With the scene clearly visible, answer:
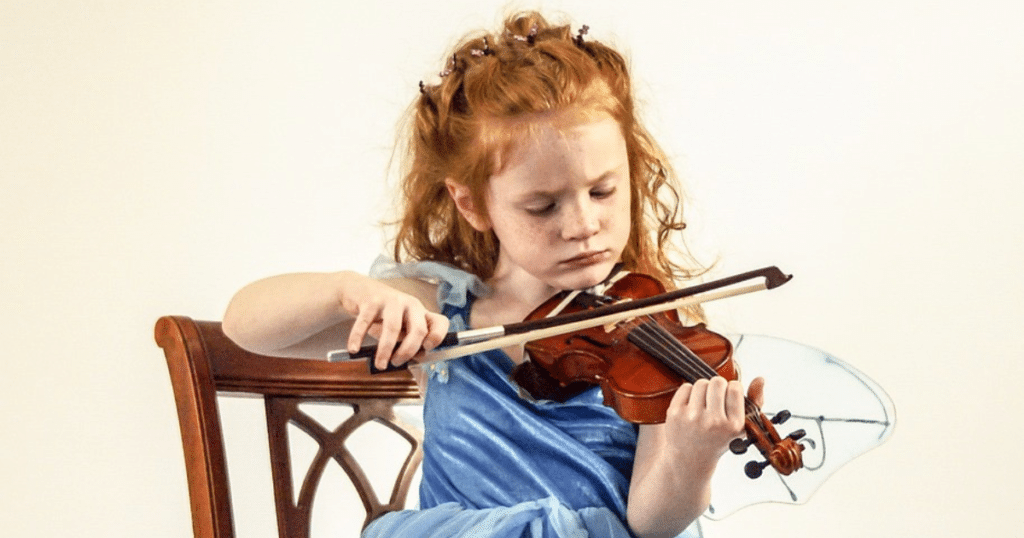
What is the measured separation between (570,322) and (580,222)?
0.25 feet

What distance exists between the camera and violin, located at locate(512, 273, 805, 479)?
2.80 feet

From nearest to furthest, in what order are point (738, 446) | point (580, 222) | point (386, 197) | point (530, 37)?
point (738, 446)
point (580, 222)
point (530, 37)
point (386, 197)

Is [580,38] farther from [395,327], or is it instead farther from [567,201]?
[395,327]

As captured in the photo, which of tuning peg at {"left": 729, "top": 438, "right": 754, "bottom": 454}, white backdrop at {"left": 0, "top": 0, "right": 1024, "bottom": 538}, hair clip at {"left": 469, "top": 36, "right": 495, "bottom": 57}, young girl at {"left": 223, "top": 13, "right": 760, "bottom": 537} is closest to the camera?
tuning peg at {"left": 729, "top": 438, "right": 754, "bottom": 454}

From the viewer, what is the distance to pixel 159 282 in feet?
4.62

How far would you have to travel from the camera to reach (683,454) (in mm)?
895

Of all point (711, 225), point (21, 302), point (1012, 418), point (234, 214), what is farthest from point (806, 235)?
point (21, 302)

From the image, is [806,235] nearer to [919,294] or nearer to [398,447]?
[919,294]

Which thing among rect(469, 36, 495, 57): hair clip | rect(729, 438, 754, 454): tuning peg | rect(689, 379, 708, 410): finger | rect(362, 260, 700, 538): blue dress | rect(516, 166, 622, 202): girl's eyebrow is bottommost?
rect(362, 260, 700, 538): blue dress

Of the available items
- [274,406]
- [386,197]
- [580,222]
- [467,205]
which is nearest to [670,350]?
[580,222]

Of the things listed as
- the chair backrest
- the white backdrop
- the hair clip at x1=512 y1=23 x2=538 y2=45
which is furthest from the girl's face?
the white backdrop

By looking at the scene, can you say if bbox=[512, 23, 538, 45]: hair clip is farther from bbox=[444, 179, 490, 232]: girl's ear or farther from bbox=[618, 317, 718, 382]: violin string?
bbox=[618, 317, 718, 382]: violin string

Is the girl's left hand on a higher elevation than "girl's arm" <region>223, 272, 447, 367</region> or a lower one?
lower

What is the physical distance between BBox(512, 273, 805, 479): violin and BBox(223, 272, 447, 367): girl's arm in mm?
97
